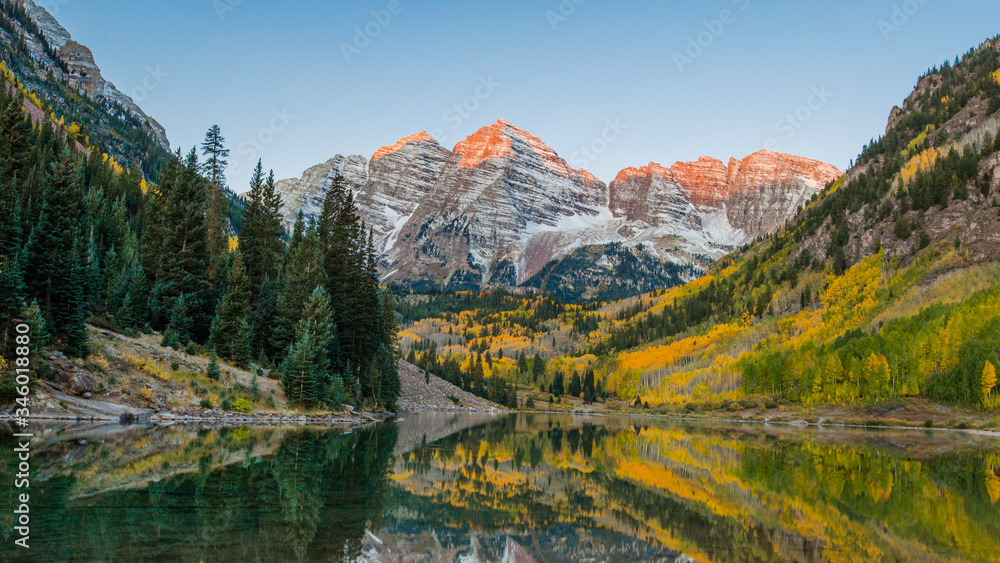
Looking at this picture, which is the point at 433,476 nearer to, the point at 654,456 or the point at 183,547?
the point at 183,547

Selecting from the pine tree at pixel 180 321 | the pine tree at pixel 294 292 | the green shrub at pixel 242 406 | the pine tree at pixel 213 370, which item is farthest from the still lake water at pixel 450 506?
the pine tree at pixel 294 292

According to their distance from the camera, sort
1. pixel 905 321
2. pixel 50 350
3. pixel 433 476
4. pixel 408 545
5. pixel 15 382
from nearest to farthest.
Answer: pixel 408 545 < pixel 433 476 < pixel 15 382 < pixel 50 350 < pixel 905 321

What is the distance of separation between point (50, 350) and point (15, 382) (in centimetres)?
495

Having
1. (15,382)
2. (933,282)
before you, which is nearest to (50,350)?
(15,382)

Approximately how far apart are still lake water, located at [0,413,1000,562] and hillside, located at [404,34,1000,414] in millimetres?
71615

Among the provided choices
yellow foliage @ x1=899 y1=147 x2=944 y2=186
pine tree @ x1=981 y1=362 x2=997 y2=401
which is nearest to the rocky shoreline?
pine tree @ x1=981 y1=362 x2=997 y2=401

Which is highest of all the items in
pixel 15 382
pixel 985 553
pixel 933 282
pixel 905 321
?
pixel 933 282

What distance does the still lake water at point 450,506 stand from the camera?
1380 cm

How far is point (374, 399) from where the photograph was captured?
78.8 metres

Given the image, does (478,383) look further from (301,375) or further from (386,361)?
(301,375)

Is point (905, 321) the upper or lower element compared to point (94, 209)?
lower

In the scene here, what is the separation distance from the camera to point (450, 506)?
20.9 metres

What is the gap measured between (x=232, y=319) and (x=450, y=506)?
4490 centimetres

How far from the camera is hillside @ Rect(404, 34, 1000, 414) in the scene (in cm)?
9775
